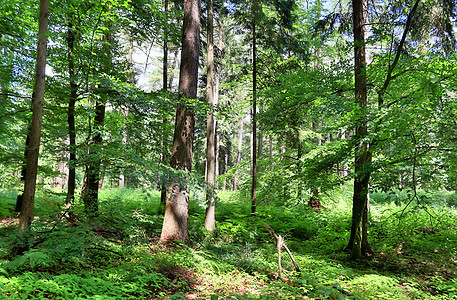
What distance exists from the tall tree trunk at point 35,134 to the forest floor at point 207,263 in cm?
30

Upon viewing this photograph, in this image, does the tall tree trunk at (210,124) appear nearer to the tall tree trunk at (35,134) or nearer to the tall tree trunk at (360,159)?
the tall tree trunk at (360,159)

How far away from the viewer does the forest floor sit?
10.6 ft

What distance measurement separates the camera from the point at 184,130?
19.5 feet

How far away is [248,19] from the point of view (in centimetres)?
1055

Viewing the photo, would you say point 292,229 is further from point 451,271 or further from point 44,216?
point 44,216

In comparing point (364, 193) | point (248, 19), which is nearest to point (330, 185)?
point (364, 193)

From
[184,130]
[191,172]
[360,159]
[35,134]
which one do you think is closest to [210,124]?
[184,130]

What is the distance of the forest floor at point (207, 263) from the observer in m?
3.23

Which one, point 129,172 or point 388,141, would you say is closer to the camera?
point 129,172

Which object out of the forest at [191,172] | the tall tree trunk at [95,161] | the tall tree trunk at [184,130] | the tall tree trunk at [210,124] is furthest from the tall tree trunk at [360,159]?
the tall tree trunk at [95,161]

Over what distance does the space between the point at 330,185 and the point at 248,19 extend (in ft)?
26.3

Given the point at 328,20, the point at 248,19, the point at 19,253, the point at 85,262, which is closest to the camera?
the point at 19,253

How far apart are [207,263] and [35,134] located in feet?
12.8

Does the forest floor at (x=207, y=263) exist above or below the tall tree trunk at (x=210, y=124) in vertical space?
below
